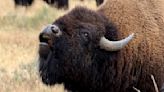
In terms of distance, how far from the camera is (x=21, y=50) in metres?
12.3

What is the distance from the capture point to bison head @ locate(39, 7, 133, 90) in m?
7.11

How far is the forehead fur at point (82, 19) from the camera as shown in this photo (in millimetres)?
7207

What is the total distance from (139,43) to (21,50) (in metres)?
4.96

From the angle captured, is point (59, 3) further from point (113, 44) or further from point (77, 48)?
point (77, 48)

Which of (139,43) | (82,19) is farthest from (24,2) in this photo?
(82,19)

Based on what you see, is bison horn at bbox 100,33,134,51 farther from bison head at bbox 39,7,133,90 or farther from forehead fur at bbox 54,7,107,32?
forehead fur at bbox 54,7,107,32

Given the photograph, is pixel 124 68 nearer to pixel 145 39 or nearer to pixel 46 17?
pixel 145 39

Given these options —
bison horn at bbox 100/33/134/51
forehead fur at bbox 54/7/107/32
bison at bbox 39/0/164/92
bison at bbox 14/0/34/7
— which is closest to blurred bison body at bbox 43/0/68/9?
bison at bbox 14/0/34/7

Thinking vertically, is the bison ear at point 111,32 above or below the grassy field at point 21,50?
above

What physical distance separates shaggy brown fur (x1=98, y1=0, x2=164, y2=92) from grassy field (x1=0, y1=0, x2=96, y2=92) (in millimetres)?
941

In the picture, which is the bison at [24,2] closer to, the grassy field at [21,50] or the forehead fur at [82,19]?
the grassy field at [21,50]

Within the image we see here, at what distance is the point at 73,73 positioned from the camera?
23.7 feet

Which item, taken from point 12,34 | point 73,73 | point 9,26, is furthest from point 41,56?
point 9,26

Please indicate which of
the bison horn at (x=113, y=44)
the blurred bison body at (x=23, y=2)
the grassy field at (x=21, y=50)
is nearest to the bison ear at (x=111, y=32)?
the bison horn at (x=113, y=44)
